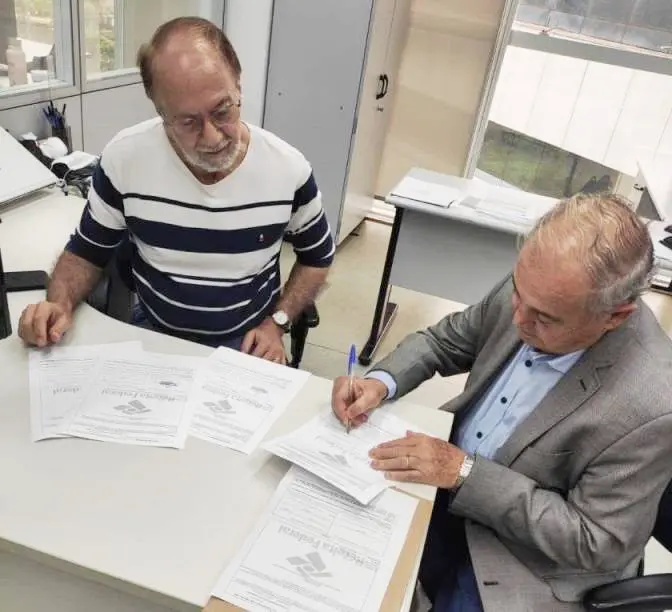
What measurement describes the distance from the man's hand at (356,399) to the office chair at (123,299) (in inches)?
21.4

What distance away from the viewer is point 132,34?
284 cm

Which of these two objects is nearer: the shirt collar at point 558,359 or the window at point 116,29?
the shirt collar at point 558,359

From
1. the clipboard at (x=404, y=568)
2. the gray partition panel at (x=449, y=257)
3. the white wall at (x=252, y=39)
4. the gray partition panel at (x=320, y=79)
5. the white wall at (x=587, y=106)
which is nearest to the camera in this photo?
the clipboard at (x=404, y=568)

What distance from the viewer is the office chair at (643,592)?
3.19 feet

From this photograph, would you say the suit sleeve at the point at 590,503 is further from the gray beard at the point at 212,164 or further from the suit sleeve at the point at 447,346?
the gray beard at the point at 212,164

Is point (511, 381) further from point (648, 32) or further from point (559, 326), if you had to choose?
point (648, 32)

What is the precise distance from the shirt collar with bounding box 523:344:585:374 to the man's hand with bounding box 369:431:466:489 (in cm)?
23

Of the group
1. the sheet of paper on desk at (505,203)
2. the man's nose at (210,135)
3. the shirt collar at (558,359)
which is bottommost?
the sheet of paper on desk at (505,203)

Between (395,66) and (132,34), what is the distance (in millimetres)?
1745

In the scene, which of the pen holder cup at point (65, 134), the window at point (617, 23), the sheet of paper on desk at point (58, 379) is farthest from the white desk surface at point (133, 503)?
the window at point (617, 23)

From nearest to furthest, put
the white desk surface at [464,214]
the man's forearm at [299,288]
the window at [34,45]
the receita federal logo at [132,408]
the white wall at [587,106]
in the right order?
the receita federal logo at [132,408]
the man's forearm at [299,288]
the window at [34,45]
the white desk surface at [464,214]
the white wall at [587,106]

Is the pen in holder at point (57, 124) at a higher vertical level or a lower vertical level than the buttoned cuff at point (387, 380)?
higher

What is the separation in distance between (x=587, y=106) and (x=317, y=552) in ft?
13.0

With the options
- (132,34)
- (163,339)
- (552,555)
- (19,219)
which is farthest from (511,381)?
(132,34)
